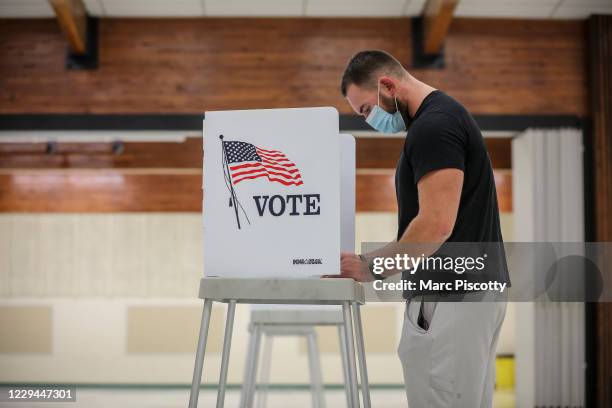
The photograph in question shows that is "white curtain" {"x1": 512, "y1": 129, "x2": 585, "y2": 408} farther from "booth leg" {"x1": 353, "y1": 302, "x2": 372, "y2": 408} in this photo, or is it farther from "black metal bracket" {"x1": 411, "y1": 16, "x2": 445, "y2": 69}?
"booth leg" {"x1": 353, "y1": 302, "x2": 372, "y2": 408}

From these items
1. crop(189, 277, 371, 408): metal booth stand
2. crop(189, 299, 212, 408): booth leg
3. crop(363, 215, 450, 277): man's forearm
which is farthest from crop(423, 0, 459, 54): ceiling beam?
crop(189, 299, 212, 408): booth leg

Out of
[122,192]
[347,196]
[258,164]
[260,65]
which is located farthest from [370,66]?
[122,192]

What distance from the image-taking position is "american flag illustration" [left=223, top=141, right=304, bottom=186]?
181 cm

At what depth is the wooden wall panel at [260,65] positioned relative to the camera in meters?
6.13

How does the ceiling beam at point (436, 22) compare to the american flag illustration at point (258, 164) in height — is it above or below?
above

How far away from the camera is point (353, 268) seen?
1.85 m

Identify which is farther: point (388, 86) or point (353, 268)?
point (388, 86)

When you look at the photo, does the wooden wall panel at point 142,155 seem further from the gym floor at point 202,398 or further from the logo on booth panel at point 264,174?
the logo on booth panel at point 264,174

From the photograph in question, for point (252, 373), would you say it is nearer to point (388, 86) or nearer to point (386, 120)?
point (386, 120)

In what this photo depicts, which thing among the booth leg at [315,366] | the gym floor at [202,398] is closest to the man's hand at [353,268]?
the booth leg at [315,366]

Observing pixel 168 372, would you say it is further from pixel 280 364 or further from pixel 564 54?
pixel 564 54

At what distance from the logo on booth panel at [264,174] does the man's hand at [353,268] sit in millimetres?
152

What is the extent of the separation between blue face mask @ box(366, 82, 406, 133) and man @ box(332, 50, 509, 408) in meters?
0.15

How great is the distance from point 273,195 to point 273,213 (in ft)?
0.14
